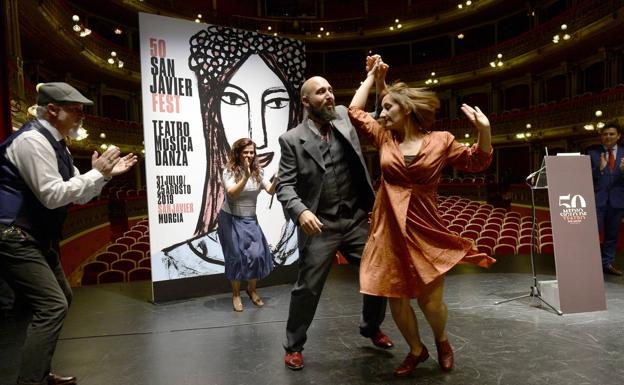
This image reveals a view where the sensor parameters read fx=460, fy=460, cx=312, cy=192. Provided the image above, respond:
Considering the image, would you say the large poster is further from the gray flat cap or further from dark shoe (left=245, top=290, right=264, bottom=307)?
the gray flat cap

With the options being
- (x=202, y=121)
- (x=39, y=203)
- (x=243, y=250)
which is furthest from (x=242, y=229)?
(x=39, y=203)

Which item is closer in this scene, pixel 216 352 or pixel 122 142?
pixel 216 352

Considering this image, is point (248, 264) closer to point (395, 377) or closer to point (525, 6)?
point (395, 377)

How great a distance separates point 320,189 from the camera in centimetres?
233

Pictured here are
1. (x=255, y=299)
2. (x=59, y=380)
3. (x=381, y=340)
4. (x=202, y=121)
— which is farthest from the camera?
(x=202, y=121)

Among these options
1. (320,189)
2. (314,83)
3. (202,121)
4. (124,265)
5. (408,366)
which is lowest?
(408,366)

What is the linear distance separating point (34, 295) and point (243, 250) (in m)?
1.77

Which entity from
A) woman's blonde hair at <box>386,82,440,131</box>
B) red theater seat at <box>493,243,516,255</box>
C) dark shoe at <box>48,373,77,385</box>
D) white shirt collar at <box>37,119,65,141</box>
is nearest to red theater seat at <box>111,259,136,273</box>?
dark shoe at <box>48,373,77,385</box>

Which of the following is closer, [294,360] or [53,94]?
[53,94]

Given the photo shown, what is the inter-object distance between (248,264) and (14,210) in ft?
6.22

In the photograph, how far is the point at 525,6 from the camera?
17734 millimetres

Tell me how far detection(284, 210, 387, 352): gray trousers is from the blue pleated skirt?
1.25m

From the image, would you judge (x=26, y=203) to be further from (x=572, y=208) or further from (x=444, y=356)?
(x=572, y=208)

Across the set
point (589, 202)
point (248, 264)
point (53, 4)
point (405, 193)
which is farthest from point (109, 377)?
point (53, 4)
